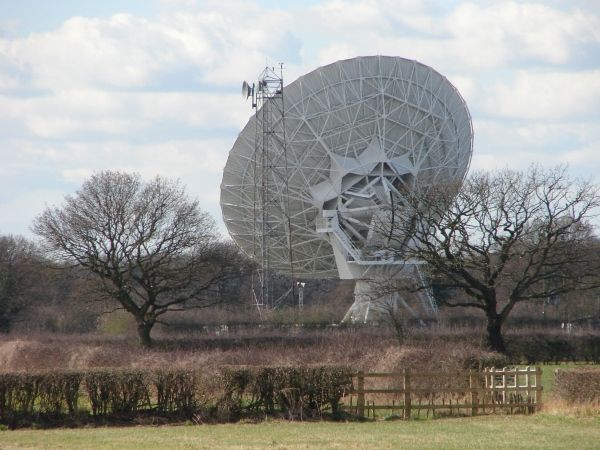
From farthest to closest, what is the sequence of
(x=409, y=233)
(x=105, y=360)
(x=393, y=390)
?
(x=409, y=233)
(x=105, y=360)
(x=393, y=390)

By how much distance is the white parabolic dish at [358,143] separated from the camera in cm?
5684

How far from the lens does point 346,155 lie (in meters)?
59.4

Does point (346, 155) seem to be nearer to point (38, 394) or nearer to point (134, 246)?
point (134, 246)

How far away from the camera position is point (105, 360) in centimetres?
4084

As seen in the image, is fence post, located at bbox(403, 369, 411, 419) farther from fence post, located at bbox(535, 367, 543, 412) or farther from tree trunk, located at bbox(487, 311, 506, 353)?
tree trunk, located at bbox(487, 311, 506, 353)

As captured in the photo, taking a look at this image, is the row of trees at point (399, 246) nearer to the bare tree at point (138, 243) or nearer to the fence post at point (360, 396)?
the bare tree at point (138, 243)

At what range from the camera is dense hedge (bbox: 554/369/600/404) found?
27.4 meters

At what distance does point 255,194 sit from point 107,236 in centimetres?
915

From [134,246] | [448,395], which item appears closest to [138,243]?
[134,246]

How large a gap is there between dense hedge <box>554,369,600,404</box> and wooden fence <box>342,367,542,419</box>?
1.92 ft

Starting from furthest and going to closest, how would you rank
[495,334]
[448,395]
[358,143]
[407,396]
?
[358,143] → [495,334] → [448,395] → [407,396]

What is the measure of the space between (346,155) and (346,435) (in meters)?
36.5

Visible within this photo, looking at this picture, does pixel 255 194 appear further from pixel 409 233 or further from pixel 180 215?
pixel 409 233

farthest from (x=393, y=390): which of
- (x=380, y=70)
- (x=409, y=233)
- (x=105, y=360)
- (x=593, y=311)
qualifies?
(x=593, y=311)
